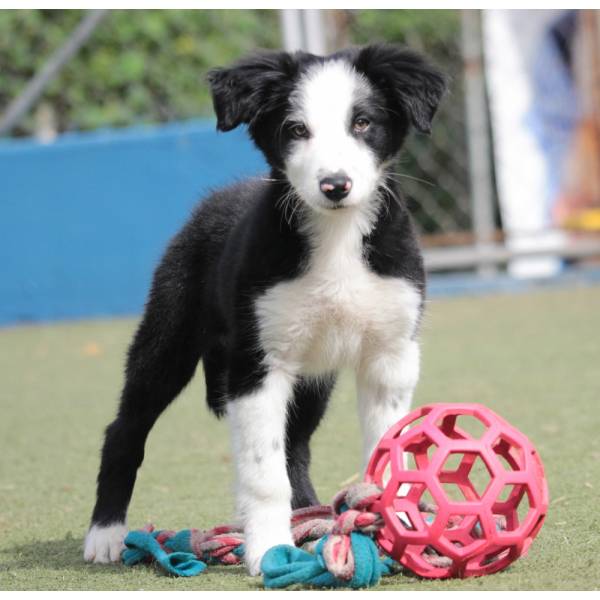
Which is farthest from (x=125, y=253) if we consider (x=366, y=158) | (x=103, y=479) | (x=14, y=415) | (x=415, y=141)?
(x=366, y=158)

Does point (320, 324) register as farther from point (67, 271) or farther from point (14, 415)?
point (67, 271)

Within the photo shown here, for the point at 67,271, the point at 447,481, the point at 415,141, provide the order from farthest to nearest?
the point at 415,141 → the point at 67,271 → the point at 447,481

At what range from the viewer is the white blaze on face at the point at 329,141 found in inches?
127

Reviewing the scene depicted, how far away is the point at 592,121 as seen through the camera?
11.1 meters

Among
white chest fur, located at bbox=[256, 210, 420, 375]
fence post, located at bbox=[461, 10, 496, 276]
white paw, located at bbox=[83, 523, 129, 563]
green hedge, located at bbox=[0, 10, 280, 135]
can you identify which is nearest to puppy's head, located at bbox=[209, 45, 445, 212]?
white chest fur, located at bbox=[256, 210, 420, 375]

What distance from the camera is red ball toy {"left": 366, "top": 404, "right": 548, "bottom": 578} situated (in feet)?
9.73

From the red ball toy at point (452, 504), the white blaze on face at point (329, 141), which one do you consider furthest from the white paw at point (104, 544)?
the white blaze on face at point (329, 141)

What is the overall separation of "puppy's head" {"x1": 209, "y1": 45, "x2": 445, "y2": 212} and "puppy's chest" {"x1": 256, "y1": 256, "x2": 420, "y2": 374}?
21 cm

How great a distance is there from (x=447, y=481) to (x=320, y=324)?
525 mm

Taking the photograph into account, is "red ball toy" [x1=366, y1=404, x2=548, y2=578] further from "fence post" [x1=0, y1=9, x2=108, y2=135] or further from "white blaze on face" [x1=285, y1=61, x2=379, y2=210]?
"fence post" [x1=0, y1=9, x2=108, y2=135]

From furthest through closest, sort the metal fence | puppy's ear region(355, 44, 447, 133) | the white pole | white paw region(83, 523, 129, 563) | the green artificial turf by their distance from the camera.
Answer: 1. the metal fence
2. the white pole
3. white paw region(83, 523, 129, 563)
4. puppy's ear region(355, 44, 447, 133)
5. the green artificial turf

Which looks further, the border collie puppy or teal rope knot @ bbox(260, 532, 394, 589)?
the border collie puppy

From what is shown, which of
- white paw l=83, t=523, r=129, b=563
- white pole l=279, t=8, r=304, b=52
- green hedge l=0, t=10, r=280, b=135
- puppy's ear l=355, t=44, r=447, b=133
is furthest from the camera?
green hedge l=0, t=10, r=280, b=135

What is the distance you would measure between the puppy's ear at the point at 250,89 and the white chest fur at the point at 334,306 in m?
0.34
